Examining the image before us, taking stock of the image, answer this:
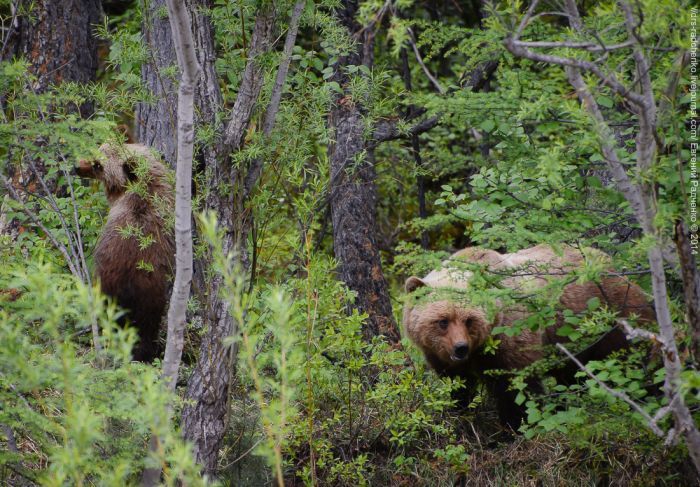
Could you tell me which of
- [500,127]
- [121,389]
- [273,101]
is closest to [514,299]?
[500,127]

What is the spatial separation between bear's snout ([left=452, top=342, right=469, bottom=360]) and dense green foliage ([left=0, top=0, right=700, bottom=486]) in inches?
14.6

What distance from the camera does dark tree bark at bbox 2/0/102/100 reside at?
750 cm

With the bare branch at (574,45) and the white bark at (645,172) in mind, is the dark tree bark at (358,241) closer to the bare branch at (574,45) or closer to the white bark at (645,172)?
the white bark at (645,172)

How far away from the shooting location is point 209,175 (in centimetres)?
445

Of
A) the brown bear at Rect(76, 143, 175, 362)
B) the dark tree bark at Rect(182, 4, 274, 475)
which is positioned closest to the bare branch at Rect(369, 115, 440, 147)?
the brown bear at Rect(76, 143, 175, 362)

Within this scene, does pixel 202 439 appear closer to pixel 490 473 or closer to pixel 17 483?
pixel 17 483

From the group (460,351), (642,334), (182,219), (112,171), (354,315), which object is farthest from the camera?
(112,171)

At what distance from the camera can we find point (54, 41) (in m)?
7.61

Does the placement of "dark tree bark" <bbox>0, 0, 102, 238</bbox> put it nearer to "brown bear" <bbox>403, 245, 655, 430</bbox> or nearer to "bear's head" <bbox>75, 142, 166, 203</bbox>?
"bear's head" <bbox>75, 142, 166, 203</bbox>

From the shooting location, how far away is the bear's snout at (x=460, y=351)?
5902 mm

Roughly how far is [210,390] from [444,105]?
6.59ft

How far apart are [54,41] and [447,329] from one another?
4695mm

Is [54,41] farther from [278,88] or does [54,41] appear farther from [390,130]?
[278,88]

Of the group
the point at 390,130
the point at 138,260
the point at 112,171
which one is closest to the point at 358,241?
the point at 390,130
